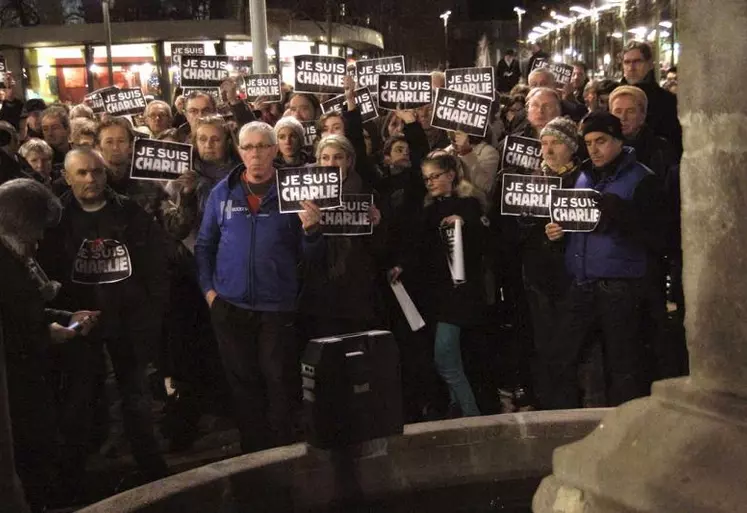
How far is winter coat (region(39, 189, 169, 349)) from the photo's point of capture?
6.02 meters

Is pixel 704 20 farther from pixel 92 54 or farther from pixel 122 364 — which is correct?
pixel 92 54

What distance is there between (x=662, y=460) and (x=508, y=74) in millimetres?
15987

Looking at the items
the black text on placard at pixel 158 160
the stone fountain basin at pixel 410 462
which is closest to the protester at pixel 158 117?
the black text on placard at pixel 158 160

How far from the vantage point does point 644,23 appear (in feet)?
68.6

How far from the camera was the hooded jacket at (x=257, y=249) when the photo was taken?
19.3 feet

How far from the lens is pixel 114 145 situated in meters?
7.32

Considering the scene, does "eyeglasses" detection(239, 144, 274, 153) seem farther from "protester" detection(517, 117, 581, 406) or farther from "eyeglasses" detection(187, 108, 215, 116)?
"eyeglasses" detection(187, 108, 215, 116)

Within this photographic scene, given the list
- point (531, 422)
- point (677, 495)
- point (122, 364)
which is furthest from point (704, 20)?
point (122, 364)

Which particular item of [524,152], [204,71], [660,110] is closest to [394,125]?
[524,152]

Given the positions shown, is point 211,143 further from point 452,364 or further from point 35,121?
point 35,121

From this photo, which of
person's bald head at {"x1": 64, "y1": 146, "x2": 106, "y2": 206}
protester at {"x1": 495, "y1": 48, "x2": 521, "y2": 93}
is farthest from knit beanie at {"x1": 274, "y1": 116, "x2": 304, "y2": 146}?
protester at {"x1": 495, "y1": 48, "x2": 521, "y2": 93}

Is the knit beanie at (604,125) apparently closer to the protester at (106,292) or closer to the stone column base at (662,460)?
the protester at (106,292)

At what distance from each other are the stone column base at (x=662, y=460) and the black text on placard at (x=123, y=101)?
785 cm

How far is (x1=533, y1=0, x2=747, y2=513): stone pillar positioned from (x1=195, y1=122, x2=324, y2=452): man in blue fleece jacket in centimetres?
280
